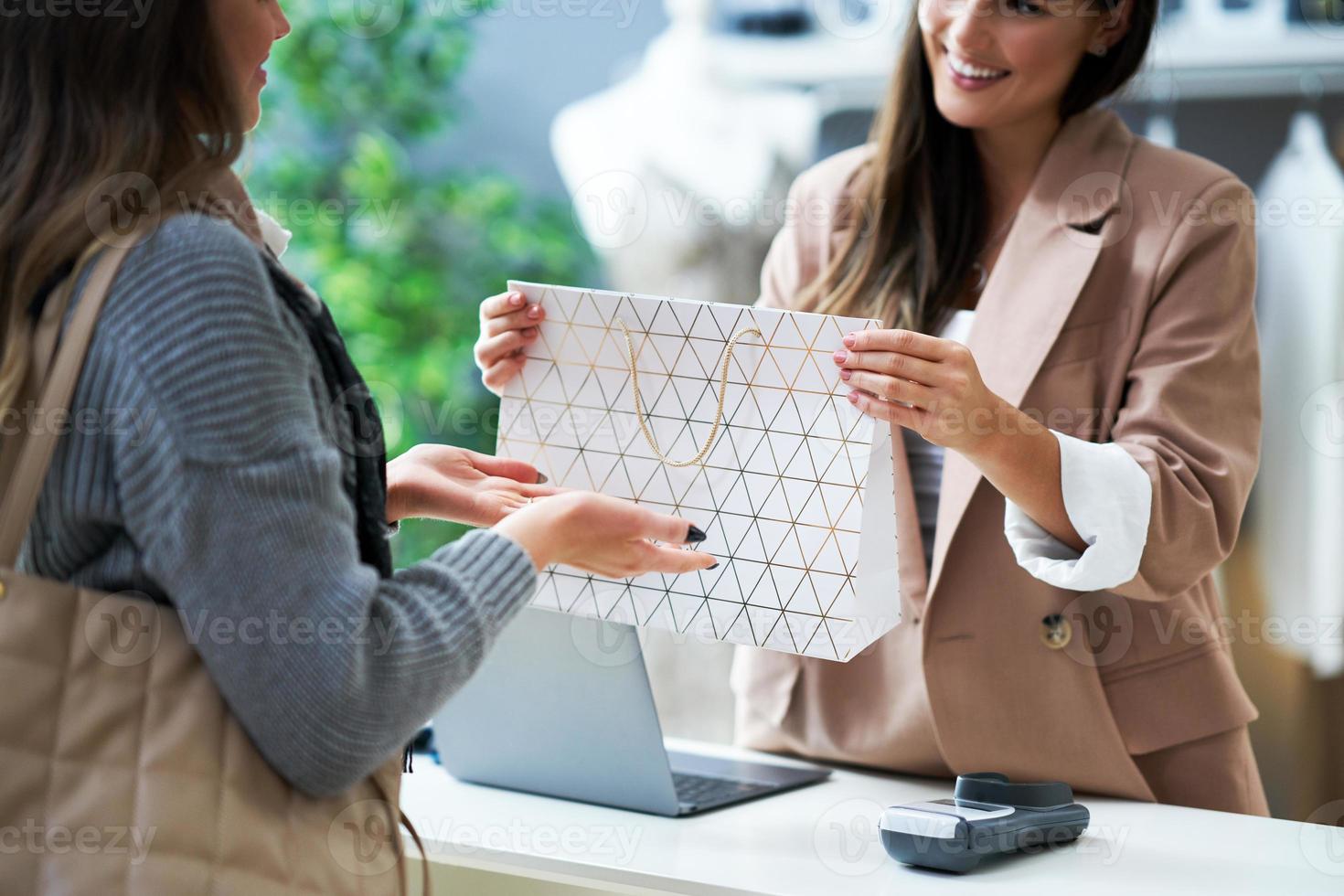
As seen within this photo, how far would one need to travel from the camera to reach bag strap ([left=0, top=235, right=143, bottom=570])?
832 mm

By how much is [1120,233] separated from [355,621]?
42.0 inches

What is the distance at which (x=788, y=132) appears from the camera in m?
2.85

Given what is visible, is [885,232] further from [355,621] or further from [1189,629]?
[355,621]

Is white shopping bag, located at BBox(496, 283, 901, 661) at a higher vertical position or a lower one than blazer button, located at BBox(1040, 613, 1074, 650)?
higher

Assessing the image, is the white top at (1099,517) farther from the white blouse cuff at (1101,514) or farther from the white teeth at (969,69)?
the white teeth at (969,69)

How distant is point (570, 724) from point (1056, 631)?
0.57 m

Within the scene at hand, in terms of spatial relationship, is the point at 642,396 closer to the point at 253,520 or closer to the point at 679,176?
the point at 253,520

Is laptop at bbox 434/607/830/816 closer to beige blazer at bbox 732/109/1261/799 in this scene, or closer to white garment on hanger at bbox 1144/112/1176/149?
beige blazer at bbox 732/109/1261/799

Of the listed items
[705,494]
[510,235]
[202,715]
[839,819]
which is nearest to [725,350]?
[705,494]

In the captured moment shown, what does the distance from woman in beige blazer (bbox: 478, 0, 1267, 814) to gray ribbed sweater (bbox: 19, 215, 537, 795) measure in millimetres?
507

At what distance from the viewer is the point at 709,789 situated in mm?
1388

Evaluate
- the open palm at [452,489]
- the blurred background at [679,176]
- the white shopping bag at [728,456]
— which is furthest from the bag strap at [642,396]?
the blurred background at [679,176]

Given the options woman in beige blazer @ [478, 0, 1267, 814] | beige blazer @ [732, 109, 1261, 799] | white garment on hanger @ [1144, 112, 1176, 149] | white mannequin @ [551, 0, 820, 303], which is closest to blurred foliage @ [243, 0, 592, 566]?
white mannequin @ [551, 0, 820, 303]

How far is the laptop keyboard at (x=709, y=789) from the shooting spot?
1339 millimetres
